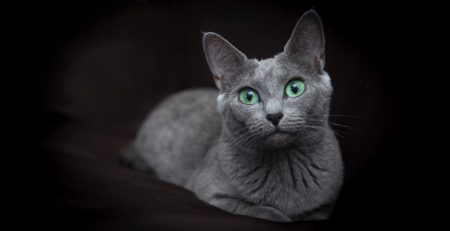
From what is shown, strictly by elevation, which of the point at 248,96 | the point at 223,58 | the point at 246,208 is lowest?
the point at 246,208

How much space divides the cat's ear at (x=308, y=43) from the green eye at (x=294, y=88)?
0.24 ft

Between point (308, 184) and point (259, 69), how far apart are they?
342mm

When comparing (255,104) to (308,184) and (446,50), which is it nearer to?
(308,184)

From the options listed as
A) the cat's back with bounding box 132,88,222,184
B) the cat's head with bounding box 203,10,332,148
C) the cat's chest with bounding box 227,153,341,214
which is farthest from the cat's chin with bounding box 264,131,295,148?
the cat's back with bounding box 132,88,222,184

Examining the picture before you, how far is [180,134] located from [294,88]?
0.73 m

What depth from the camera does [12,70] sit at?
1.69 m

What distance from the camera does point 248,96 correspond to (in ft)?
3.98

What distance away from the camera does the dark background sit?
113 centimetres

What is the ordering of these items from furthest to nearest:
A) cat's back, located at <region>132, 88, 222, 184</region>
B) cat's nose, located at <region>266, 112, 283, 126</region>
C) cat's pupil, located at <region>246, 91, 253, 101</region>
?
cat's back, located at <region>132, 88, 222, 184</region> → cat's pupil, located at <region>246, 91, 253, 101</region> → cat's nose, located at <region>266, 112, 283, 126</region>

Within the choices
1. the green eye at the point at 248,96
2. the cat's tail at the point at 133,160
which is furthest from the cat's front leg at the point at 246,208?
the cat's tail at the point at 133,160

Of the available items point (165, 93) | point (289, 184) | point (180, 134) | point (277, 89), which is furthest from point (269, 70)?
point (165, 93)

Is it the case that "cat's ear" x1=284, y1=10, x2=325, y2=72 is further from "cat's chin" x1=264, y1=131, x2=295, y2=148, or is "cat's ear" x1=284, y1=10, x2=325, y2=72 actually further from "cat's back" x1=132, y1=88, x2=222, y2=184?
"cat's back" x1=132, y1=88, x2=222, y2=184

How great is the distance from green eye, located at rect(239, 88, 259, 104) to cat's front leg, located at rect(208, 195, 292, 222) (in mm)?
285

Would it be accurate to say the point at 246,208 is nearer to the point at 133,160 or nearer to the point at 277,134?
the point at 277,134
